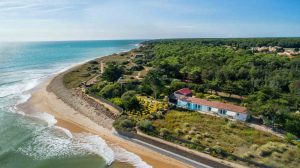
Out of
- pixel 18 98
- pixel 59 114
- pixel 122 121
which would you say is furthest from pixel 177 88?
pixel 18 98

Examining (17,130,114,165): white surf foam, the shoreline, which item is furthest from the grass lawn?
(17,130,114,165): white surf foam

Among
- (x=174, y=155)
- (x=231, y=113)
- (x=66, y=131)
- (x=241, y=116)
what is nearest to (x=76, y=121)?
(x=66, y=131)

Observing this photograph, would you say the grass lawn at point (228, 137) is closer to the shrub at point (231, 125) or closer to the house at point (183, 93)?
the shrub at point (231, 125)

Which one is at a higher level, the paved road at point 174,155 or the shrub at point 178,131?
the shrub at point 178,131

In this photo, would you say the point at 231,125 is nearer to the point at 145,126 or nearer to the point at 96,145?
the point at 145,126

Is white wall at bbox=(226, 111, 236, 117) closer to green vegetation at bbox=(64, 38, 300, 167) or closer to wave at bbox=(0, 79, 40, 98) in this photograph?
green vegetation at bbox=(64, 38, 300, 167)

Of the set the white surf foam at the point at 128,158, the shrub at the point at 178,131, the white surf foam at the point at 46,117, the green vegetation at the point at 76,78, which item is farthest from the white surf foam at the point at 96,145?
the green vegetation at the point at 76,78
